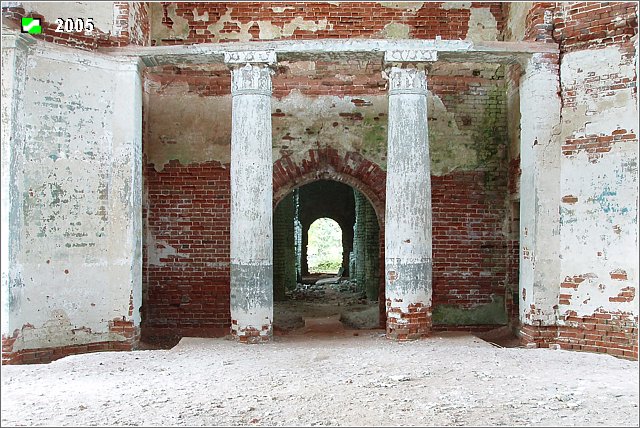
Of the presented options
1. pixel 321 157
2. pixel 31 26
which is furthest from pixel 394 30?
pixel 31 26

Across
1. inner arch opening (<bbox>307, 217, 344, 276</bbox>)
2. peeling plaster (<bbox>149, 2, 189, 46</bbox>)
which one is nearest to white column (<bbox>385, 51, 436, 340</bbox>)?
peeling plaster (<bbox>149, 2, 189, 46</bbox>)

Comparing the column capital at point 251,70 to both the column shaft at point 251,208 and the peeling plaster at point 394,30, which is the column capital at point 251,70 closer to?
the column shaft at point 251,208

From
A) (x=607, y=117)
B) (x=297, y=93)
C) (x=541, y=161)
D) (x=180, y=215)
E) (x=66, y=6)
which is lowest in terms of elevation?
(x=180, y=215)

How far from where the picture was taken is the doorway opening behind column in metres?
10.5

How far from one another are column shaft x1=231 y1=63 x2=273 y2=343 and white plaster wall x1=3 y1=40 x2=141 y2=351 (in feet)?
4.35

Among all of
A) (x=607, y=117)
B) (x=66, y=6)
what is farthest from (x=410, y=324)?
(x=66, y=6)

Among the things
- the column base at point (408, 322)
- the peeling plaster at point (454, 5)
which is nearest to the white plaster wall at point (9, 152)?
the column base at point (408, 322)

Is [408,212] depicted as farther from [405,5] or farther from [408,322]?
[405,5]

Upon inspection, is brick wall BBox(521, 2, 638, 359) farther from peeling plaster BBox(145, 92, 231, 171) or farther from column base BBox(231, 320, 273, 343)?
peeling plaster BBox(145, 92, 231, 171)

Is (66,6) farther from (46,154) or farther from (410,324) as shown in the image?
(410,324)

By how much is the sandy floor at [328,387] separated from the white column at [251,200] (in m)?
0.44

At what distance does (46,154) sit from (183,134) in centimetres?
253

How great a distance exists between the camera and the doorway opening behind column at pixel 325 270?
10.5 m

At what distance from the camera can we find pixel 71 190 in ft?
23.2
